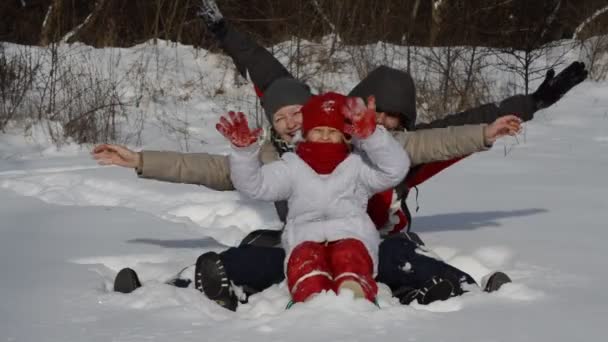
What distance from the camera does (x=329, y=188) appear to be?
3.14 metres

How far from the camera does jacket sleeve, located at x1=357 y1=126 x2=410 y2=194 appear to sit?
302cm

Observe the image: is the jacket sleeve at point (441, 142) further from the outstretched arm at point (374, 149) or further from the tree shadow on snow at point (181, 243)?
the tree shadow on snow at point (181, 243)

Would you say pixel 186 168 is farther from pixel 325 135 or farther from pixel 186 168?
pixel 325 135

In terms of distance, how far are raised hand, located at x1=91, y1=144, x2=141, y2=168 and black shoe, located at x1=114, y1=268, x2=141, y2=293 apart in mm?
357

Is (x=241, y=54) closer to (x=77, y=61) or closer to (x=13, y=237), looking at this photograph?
(x=13, y=237)

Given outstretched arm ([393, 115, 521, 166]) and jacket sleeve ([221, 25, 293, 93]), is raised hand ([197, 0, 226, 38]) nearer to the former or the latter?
jacket sleeve ([221, 25, 293, 93])

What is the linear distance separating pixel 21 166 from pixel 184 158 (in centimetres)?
325

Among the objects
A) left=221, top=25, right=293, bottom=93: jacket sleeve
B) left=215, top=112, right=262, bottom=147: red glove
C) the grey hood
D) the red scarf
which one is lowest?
the red scarf

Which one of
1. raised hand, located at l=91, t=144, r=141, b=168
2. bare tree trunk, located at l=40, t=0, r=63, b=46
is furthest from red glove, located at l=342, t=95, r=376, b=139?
bare tree trunk, located at l=40, t=0, r=63, b=46

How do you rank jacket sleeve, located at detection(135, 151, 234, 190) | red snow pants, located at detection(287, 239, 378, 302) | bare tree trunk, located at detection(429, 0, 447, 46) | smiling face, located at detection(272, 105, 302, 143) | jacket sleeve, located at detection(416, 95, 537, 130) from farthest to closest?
1. bare tree trunk, located at detection(429, 0, 447, 46)
2. jacket sleeve, located at detection(416, 95, 537, 130)
3. smiling face, located at detection(272, 105, 302, 143)
4. jacket sleeve, located at detection(135, 151, 234, 190)
5. red snow pants, located at detection(287, 239, 378, 302)

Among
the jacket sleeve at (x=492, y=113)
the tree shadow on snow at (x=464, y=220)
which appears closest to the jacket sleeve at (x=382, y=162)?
the jacket sleeve at (x=492, y=113)

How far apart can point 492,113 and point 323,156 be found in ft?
2.83

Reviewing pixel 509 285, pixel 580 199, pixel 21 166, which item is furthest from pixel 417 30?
pixel 509 285

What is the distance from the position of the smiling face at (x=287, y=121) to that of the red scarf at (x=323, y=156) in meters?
0.32
